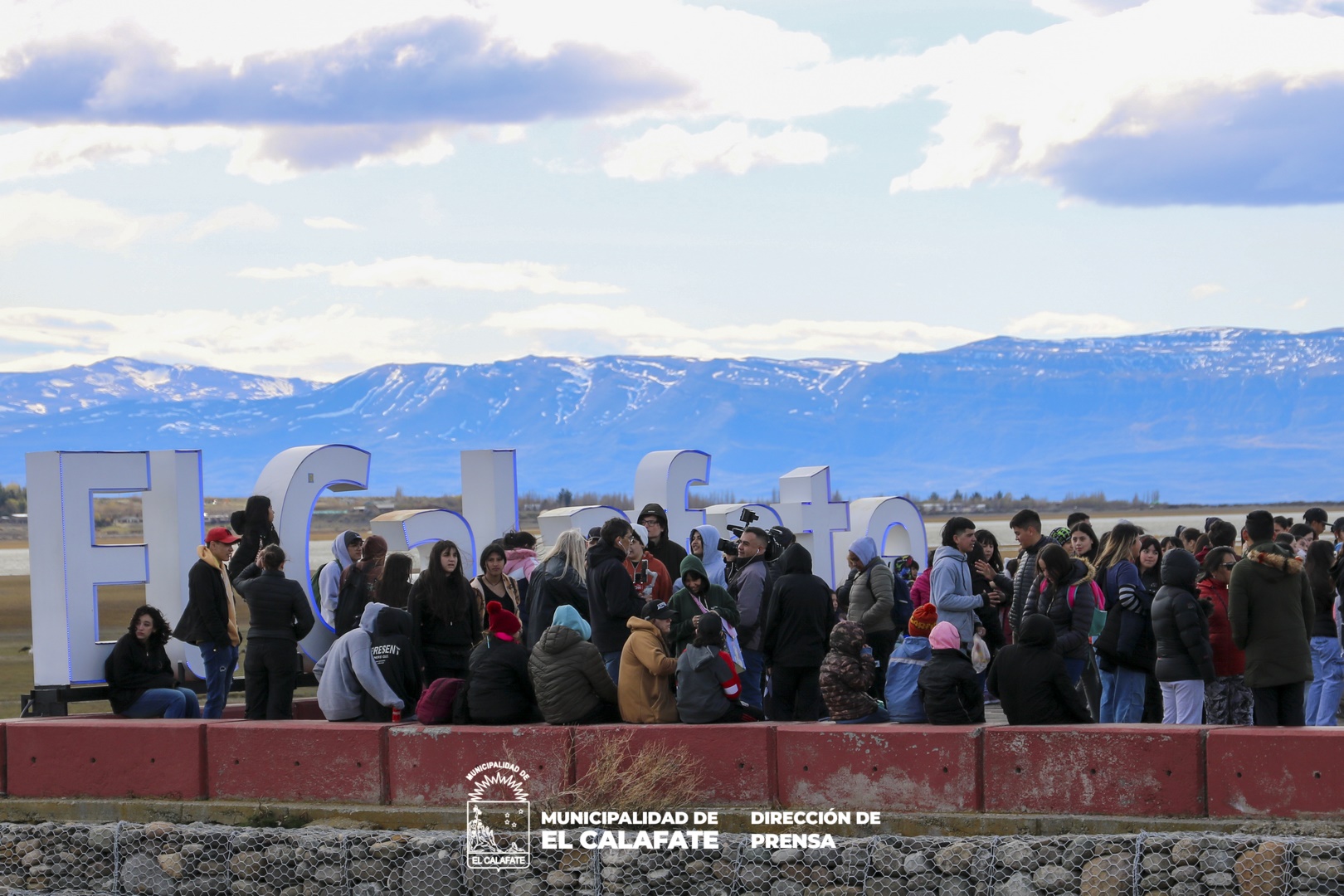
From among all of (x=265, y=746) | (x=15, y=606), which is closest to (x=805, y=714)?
(x=265, y=746)

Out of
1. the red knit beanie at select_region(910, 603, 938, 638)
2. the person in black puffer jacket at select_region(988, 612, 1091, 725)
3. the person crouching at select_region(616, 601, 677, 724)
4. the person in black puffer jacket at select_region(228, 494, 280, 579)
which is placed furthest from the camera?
the person in black puffer jacket at select_region(228, 494, 280, 579)

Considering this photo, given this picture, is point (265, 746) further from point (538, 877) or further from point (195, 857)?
point (538, 877)

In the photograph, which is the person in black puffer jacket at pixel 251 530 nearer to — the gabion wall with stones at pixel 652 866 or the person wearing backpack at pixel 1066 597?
the gabion wall with stones at pixel 652 866

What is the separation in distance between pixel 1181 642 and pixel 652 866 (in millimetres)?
3663

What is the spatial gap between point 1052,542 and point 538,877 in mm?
4094

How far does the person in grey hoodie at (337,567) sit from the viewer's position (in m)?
11.9

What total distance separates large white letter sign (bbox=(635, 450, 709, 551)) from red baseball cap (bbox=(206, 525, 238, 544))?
6.37 meters

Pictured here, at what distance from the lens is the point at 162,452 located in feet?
42.9

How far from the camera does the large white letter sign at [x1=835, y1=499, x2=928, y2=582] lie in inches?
862

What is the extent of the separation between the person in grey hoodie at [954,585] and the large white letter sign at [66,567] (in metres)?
6.65

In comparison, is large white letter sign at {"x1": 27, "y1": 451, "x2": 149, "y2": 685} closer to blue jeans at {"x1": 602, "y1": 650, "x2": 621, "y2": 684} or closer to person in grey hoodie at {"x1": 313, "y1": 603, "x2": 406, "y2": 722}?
person in grey hoodie at {"x1": 313, "y1": 603, "x2": 406, "y2": 722}

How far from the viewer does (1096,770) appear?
8938 mm

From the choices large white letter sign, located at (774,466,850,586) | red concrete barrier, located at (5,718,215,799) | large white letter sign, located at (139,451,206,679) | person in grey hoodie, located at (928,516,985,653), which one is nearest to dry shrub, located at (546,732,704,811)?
person in grey hoodie, located at (928,516,985,653)

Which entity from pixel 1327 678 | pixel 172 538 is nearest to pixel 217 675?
pixel 172 538
